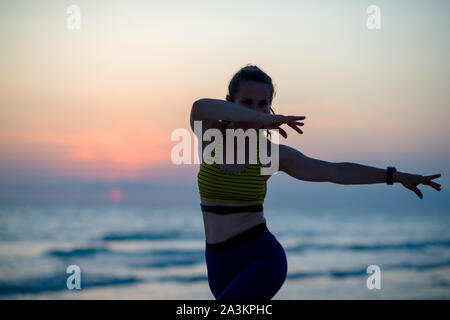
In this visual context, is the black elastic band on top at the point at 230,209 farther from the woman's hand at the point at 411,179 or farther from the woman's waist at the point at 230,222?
the woman's hand at the point at 411,179

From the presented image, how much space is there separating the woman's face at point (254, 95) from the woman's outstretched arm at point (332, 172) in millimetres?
288

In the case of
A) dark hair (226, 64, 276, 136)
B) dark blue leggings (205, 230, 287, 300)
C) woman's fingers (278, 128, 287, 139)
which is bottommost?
dark blue leggings (205, 230, 287, 300)

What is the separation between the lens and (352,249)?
90.3ft

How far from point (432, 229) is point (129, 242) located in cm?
1960

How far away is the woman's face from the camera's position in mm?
3729

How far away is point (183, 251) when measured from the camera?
25.7 m

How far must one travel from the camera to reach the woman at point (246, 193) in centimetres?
344

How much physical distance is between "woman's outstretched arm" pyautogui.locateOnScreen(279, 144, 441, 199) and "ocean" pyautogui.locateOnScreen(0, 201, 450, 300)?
35.9 feet

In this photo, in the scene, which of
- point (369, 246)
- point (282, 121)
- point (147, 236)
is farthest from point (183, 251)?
point (282, 121)

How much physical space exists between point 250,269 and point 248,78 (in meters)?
1.20

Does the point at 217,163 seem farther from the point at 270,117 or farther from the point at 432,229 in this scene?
the point at 432,229

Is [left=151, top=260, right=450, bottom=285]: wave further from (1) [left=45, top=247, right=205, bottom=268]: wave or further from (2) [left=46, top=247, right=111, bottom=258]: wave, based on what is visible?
(2) [left=46, top=247, right=111, bottom=258]: wave

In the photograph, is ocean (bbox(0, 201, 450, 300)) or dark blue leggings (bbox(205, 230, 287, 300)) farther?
ocean (bbox(0, 201, 450, 300))

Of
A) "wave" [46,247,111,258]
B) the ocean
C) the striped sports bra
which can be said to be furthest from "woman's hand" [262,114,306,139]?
"wave" [46,247,111,258]
